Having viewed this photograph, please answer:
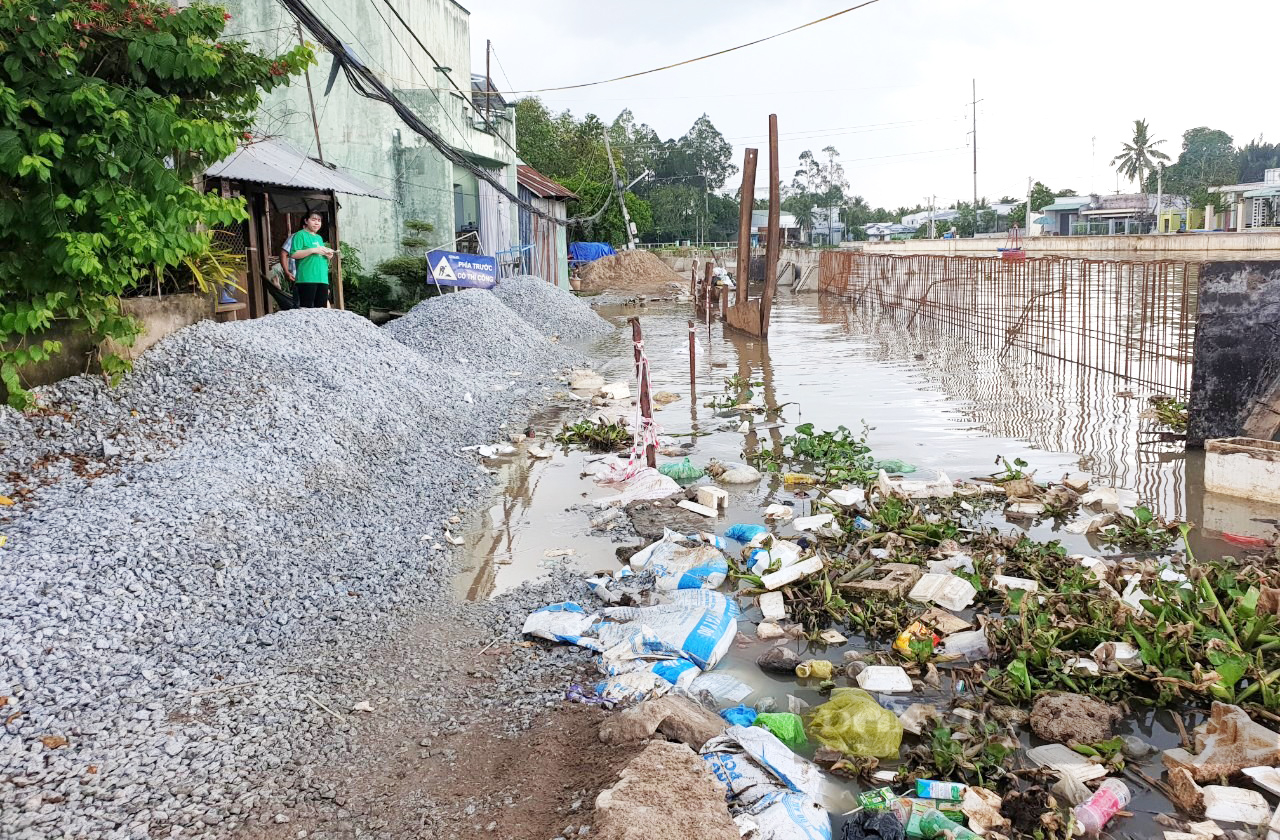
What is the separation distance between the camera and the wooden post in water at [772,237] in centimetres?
1947

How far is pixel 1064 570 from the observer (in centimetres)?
557

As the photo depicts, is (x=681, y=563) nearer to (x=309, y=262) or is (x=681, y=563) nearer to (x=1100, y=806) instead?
(x=1100, y=806)

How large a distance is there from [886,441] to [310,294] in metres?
7.82

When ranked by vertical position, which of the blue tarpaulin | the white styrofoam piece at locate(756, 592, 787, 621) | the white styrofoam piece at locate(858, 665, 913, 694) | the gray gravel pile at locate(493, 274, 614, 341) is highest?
the blue tarpaulin

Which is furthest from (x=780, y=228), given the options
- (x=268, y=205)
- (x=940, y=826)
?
(x=940, y=826)

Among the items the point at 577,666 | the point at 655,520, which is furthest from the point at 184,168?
the point at 577,666

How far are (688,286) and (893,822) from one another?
137 feet

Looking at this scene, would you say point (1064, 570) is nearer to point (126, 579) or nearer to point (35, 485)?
point (126, 579)

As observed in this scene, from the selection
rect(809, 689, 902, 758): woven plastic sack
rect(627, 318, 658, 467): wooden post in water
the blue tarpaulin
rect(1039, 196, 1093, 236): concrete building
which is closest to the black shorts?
rect(627, 318, 658, 467): wooden post in water

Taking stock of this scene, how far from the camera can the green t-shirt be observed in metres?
12.7

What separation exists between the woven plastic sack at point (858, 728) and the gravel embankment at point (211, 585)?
4.17ft

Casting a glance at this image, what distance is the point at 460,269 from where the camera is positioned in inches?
784

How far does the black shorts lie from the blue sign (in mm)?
6091

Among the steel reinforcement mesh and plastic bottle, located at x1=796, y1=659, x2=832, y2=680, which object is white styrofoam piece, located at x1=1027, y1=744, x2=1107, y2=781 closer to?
plastic bottle, located at x1=796, y1=659, x2=832, y2=680
